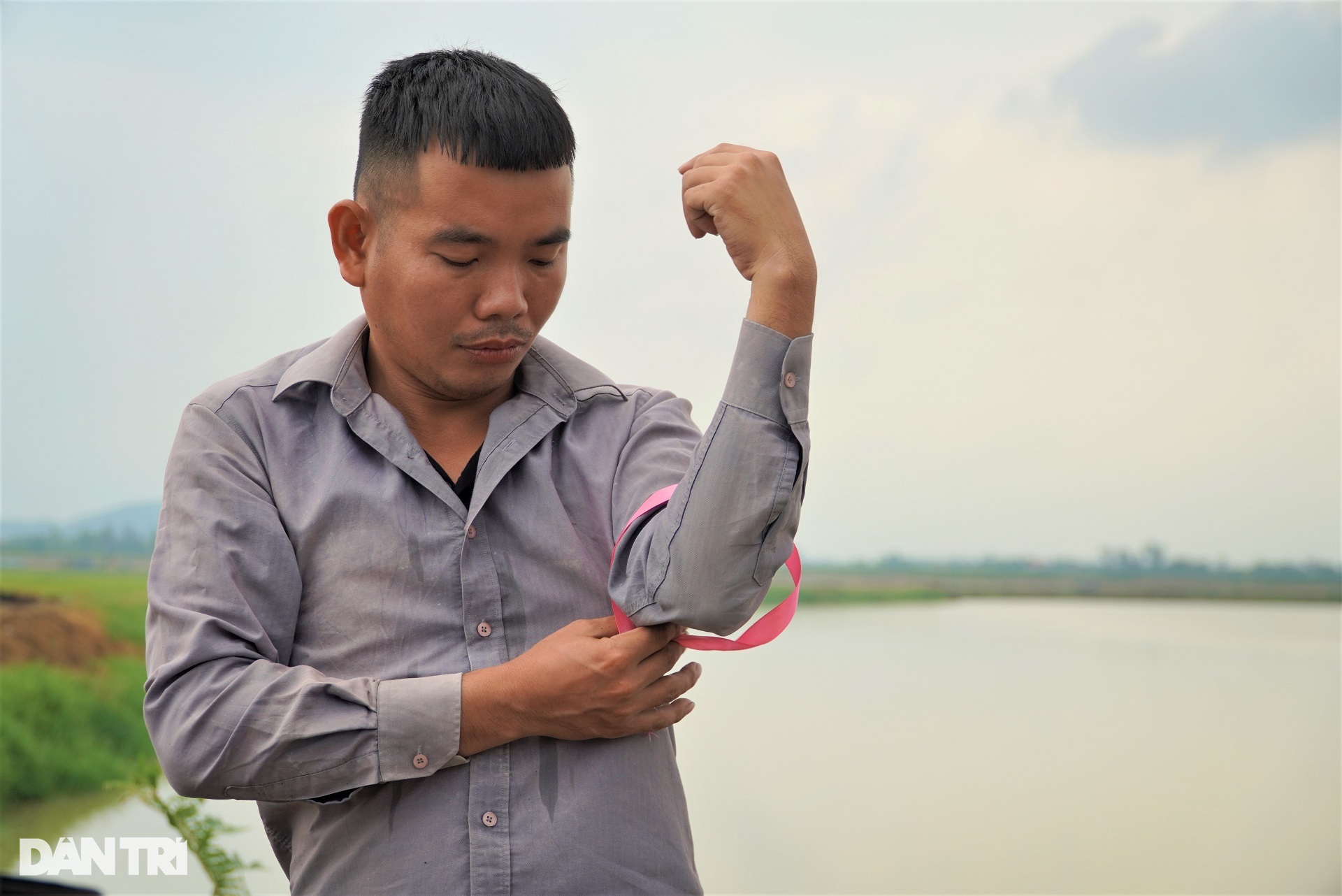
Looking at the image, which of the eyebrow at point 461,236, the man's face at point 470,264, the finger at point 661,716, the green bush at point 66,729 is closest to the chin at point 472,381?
the man's face at point 470,264

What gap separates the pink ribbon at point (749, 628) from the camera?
39.3 inches

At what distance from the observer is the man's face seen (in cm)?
99

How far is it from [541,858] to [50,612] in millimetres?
2335

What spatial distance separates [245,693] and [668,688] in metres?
0.37

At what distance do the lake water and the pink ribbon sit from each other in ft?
5.27

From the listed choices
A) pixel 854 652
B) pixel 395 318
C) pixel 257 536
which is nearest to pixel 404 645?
pixel 257 536

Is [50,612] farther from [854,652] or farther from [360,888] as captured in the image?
[360,888]

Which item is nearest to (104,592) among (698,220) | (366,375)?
(366,375)

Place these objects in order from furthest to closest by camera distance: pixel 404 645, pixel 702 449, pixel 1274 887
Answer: pixel 1274 887 < pixel 404 645 < pixel 702 449

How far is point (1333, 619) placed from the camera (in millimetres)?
2770

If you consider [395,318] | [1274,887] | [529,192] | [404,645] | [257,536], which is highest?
[529,192]

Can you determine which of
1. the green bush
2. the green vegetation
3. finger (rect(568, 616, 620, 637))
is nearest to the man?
finger (rect(568, 616, 620, 637))

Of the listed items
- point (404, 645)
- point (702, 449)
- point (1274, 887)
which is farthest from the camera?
point (1274, 887)

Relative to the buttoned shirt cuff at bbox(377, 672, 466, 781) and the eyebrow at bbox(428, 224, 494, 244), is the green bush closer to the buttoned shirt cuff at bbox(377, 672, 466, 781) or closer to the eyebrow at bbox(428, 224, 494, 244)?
the buttoned shirt cuff at bbox(377, 672, 466, 781)
